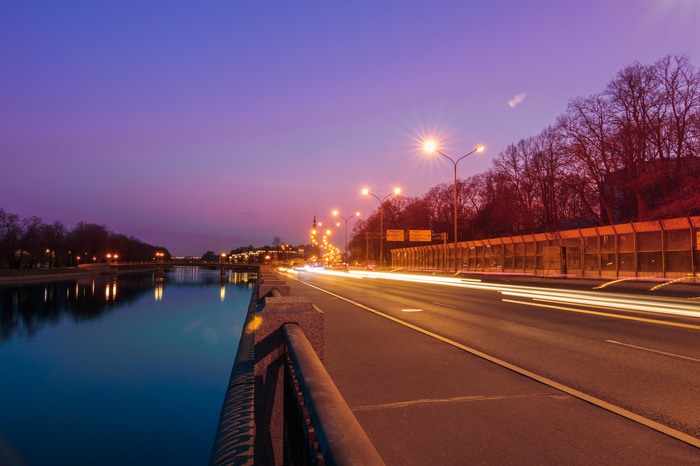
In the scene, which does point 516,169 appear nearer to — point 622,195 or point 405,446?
point 622,195

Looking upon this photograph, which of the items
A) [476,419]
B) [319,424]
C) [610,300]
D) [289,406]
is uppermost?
[319,424]

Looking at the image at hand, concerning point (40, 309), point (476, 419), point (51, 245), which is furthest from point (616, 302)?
point (51, 245)

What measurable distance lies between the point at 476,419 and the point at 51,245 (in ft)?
466

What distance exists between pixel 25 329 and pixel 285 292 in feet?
123

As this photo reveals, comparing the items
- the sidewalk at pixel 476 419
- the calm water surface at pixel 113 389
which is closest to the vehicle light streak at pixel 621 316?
the sidewalk at pixel 476 419

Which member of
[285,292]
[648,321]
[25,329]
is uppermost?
[285,292]

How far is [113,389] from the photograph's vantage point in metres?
19.9

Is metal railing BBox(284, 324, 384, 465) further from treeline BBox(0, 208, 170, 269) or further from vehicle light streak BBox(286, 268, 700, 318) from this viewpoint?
treeline BBox(0, 208, 170, 269)

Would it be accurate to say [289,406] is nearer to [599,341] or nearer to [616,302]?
[599,341]

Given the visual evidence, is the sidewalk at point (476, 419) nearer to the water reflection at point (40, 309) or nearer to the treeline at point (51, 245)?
the water reflection at point (40, 309)

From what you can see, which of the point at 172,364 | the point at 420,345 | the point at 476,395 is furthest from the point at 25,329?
the point at 476,395

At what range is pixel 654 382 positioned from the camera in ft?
23.1

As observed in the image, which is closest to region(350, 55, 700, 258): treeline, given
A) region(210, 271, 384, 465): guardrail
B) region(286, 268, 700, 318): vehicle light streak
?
region(286, 268, 700, 318): vehicle light streak

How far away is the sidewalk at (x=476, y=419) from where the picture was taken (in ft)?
14.2
